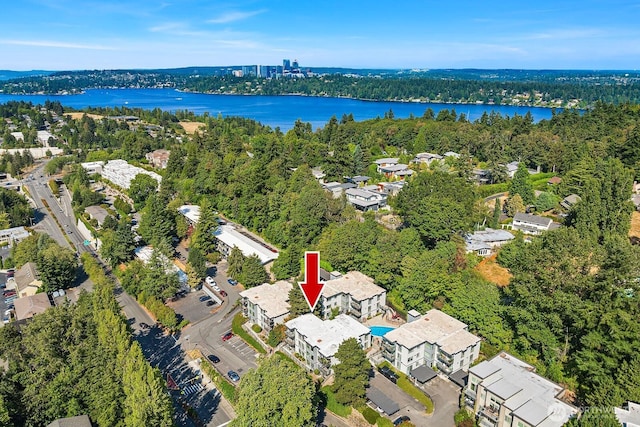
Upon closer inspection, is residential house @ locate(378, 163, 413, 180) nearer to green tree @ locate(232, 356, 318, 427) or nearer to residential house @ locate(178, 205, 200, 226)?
residential house @ locate(178, 205, 200, 226)

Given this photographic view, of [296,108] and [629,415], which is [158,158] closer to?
[629,415]

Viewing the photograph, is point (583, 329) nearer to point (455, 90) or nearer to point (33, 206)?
point (33, 206)

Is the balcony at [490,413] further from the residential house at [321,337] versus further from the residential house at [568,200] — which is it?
the residential house at [568,200]

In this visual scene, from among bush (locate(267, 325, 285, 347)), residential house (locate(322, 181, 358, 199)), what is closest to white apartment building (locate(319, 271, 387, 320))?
bush (locate(267, 325, 285, 347))

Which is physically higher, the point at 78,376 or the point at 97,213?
the point at 78,376

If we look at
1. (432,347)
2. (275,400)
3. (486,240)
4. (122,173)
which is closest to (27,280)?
(275,400)

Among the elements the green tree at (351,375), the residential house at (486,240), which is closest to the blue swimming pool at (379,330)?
the green tree at (351,375)
